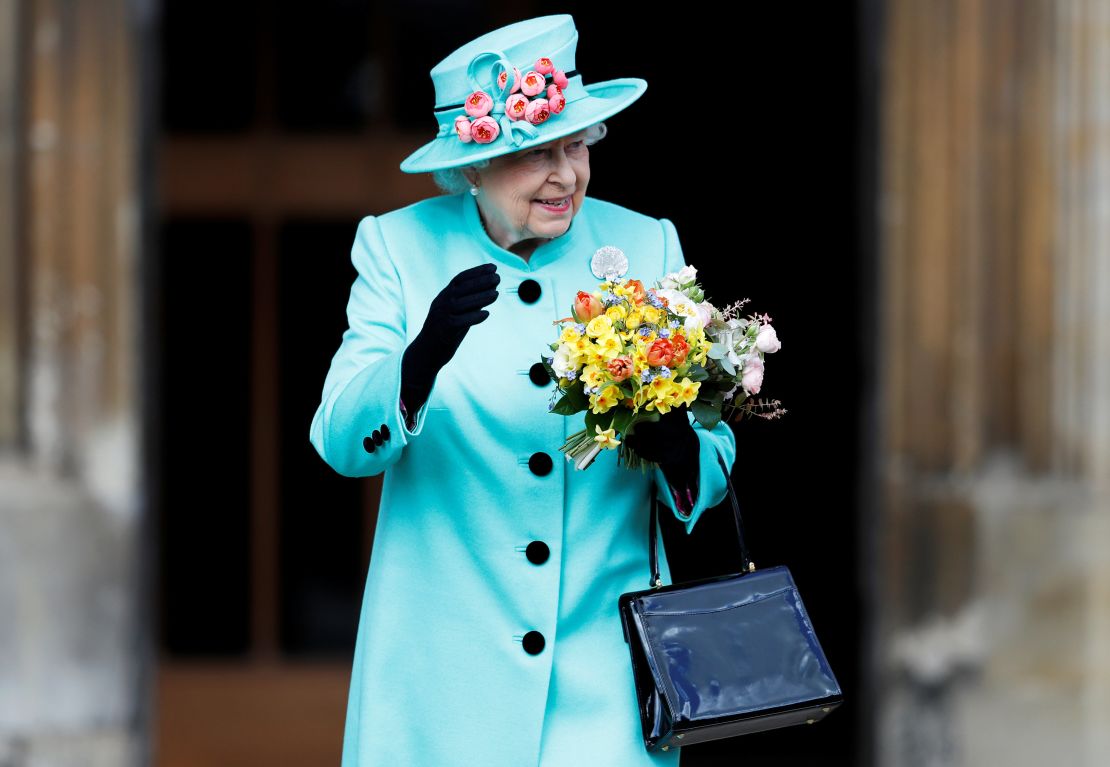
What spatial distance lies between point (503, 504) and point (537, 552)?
0.26 ft

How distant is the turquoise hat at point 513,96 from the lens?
2.38 meters

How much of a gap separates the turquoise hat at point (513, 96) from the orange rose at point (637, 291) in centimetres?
22

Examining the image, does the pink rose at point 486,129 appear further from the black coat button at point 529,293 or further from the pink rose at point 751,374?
the pink rose at point 751,374

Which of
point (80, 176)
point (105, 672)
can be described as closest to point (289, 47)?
point (80, 176)

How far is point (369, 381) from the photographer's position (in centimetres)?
231

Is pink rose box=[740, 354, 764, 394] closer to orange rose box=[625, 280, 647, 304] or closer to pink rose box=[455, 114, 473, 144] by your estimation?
orange rose box=[625, 280, 647, 304]

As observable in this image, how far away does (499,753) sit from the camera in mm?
2443

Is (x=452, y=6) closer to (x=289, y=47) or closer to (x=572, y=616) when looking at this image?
(x=289, y=47)

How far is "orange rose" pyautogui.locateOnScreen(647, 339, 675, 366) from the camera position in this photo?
226cm

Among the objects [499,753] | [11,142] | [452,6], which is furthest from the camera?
[452,6]

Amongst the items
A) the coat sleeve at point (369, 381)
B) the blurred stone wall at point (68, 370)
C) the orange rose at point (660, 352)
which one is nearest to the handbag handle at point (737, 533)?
the orange rose at point (660, 352)

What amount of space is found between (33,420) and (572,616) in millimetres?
3160

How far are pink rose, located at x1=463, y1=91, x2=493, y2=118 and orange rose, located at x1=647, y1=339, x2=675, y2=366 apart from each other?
41 centimetres

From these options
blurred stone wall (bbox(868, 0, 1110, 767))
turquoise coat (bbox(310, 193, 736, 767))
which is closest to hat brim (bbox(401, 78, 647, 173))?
turquoise coat (bbox(310, 193, 736, 767))
